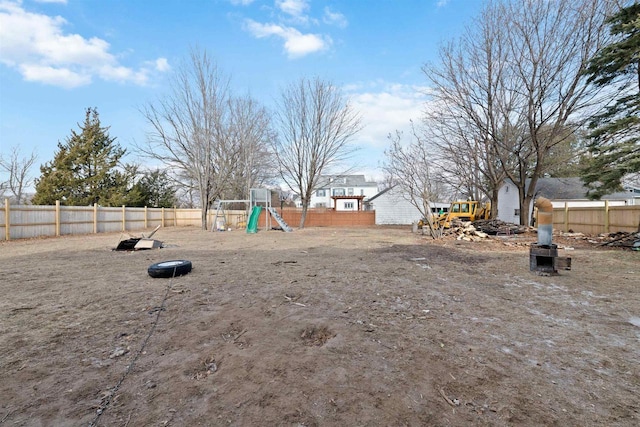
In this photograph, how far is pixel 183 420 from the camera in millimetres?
1757

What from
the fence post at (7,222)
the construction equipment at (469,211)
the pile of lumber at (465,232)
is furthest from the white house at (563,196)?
the fence post at (7,222)

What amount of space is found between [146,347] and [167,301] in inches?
56.9

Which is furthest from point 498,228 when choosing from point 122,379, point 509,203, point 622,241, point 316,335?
point 122,379

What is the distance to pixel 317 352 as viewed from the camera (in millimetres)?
2629

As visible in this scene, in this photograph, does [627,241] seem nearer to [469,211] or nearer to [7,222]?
[469,211]

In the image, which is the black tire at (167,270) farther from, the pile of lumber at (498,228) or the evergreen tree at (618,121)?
the pile of lumber at (498,228)

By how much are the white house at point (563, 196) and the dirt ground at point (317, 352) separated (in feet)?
72.7

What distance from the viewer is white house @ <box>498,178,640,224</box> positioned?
75.8 feet

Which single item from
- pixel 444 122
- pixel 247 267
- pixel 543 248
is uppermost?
pixel 444 122

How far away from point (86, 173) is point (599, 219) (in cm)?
3223

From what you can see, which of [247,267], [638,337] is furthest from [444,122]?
[638,337]

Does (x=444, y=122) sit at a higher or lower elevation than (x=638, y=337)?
higher

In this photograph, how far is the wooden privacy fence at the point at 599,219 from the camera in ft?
39.1

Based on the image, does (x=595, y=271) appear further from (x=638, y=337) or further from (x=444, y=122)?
(x=444, y=122)
